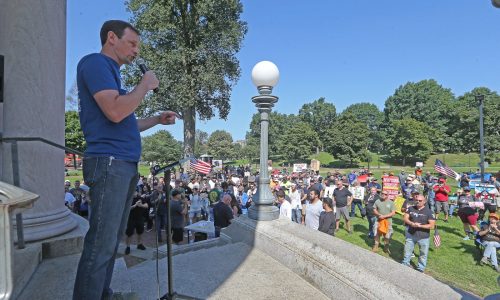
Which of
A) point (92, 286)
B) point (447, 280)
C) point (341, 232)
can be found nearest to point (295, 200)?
point (341, 232)

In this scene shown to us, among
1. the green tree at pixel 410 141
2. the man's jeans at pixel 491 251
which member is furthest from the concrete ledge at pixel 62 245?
the green tree at pixel 410 141

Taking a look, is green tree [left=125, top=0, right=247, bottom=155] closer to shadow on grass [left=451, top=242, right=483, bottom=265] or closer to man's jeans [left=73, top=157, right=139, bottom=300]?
shadow on grass [left=451, top=242, right=483, bottom=265]

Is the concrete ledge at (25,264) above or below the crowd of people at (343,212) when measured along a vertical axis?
above

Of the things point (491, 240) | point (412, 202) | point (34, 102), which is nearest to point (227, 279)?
point (34, 102)

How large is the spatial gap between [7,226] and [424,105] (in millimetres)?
81600

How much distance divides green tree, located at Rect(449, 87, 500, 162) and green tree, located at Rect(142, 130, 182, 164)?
2278 inches

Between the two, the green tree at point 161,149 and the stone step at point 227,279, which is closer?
the stone step at point 227,279

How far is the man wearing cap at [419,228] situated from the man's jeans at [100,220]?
27.8 ft

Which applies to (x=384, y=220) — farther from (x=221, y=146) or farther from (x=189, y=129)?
(x=221, y=146)

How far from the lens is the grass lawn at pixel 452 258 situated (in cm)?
756

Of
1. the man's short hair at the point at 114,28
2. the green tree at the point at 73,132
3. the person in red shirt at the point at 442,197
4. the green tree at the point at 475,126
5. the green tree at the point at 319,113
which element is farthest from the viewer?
the green tree at the point at 319,113

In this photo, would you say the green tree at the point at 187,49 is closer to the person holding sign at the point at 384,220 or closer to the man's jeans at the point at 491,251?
the person holding sign at the point at 384,220

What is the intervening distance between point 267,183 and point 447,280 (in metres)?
5.41

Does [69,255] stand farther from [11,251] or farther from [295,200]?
[295,200]
